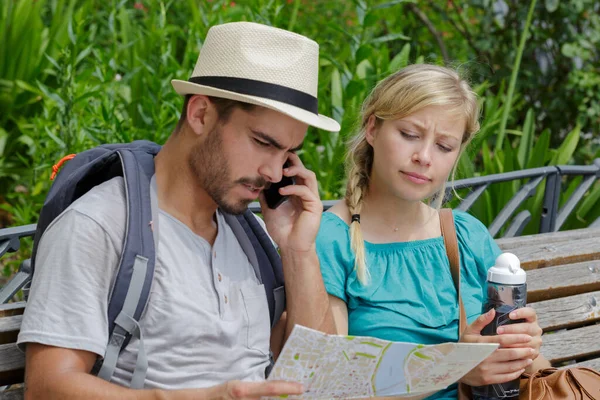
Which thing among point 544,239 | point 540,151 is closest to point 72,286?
point 544,239

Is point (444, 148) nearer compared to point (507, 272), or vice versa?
point (507, 272)

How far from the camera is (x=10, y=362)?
213 cm

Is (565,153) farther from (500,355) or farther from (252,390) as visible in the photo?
Answer: (252,390)

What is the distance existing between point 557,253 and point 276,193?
1387 millimetres

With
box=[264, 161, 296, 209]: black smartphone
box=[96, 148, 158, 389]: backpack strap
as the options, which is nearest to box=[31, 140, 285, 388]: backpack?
box=[96, 148, 158, 389]: backpack strap

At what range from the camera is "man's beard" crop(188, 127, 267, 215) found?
2.17 meters

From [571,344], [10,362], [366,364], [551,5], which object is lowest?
[571,344]

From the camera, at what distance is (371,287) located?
8.55 feet

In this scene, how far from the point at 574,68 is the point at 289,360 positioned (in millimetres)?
5140

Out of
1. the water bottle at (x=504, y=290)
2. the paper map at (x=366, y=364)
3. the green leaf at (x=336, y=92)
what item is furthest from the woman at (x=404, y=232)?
the green leaf at (x=336, y=92)

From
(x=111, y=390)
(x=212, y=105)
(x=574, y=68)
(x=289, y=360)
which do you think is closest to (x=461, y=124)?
(x=212, y=105)

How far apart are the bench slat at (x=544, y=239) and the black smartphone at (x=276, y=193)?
45.6 inches

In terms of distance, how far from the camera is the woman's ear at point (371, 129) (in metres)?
2.73

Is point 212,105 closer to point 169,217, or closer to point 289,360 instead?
point 169,217
